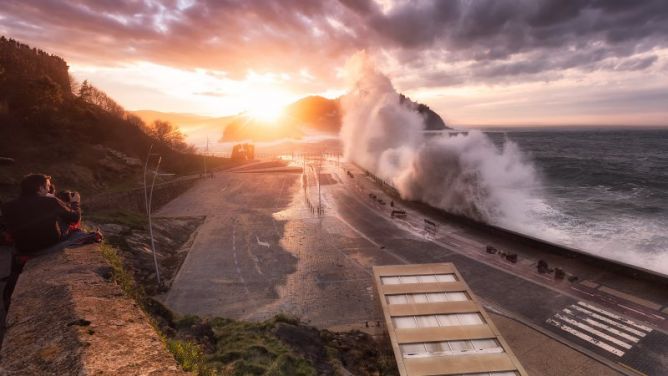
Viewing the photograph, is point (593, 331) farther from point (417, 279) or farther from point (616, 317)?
point (417, 279)

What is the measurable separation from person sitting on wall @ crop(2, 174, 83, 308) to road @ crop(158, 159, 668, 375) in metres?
13.9

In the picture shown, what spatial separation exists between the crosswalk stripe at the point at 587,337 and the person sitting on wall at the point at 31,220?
24531mm

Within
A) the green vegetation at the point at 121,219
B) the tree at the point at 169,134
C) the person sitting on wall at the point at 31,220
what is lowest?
the green vegetation at the point at 121,219

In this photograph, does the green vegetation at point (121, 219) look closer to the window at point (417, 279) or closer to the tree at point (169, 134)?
the window at point (417, 279)

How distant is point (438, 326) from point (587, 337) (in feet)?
38.3

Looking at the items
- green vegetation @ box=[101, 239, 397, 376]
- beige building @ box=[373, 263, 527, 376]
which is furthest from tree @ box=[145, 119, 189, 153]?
beige building @ box=[373, 263, 527, 376]

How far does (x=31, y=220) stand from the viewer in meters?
8.71

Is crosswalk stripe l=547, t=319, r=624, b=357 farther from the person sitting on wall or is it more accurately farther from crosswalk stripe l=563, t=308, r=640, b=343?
the person sitting on wall

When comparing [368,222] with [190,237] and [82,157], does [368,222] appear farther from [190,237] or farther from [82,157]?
[82,157]

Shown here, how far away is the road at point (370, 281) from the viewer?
19125mm

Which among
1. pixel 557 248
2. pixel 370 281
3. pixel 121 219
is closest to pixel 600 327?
pixel 557 248

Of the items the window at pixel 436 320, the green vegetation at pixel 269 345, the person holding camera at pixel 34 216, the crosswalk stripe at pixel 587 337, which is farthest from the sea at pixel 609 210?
the person holding camera at pixel 34 216

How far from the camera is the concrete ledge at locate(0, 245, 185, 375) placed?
5340 mm

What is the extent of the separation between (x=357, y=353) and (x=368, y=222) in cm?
2614
